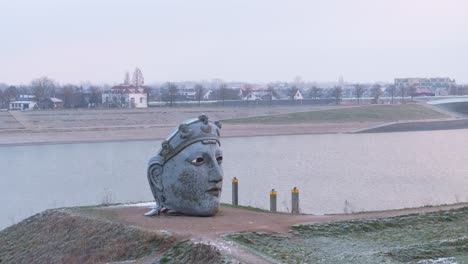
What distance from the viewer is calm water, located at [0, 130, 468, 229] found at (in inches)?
765

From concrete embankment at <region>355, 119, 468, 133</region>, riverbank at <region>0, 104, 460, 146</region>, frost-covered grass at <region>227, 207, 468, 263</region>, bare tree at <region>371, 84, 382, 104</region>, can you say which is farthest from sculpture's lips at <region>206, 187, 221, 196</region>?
bare tree at <region>371, 84, 382, 104</region>

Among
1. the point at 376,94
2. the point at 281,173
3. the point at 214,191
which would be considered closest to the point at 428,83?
the point at 376,94

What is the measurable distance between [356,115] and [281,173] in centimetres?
3289

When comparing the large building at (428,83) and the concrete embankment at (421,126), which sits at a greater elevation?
the large building at (428,83)

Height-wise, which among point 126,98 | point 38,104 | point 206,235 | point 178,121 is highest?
point 206,235

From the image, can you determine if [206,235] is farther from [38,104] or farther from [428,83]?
[428,83]

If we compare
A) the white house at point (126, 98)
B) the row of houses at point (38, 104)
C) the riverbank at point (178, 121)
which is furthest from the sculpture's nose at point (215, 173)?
the white house at point (126, 98)

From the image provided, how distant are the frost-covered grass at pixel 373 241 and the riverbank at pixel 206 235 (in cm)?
1

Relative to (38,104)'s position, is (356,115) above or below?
below

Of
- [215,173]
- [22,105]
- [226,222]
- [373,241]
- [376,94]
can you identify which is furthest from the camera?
[376,94]

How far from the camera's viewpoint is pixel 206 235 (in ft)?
28.2

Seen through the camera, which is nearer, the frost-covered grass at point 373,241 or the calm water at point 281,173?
the frost-covered grass at point 373,241

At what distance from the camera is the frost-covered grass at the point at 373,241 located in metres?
8.00

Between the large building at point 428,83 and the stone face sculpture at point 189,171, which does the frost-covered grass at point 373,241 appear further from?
the large building at point 428,83
